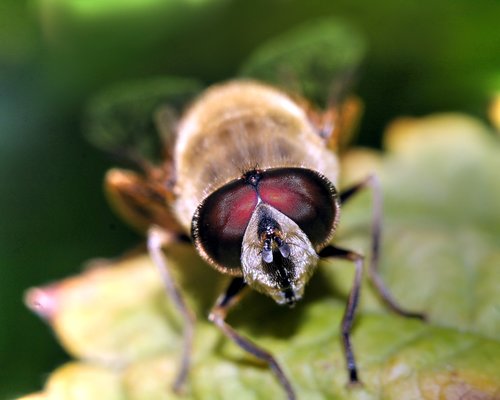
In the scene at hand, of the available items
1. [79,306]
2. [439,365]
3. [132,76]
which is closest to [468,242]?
[439,365]

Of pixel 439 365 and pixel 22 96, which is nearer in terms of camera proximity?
pixel 439 365

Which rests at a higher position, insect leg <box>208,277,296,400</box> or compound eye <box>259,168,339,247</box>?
compound eye <box>259,168,339,247</box>

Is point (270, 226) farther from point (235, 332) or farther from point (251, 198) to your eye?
point (235, 332)

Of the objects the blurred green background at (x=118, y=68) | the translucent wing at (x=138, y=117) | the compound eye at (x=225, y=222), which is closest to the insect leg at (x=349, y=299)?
the compound eye at (x=225, y=222)

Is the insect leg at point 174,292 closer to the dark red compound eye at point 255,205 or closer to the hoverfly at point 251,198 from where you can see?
the hoverfly at point 251,198

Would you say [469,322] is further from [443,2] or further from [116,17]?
[116,17]

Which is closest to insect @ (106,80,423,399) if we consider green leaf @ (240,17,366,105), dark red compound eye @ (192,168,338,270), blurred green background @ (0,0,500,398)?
dark red compound eye @ (192,168,338,270)

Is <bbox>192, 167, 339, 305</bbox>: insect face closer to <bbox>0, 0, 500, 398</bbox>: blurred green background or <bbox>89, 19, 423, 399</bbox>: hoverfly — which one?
<bbox>89, 19, 423, 399</bbox>: hoverfly
